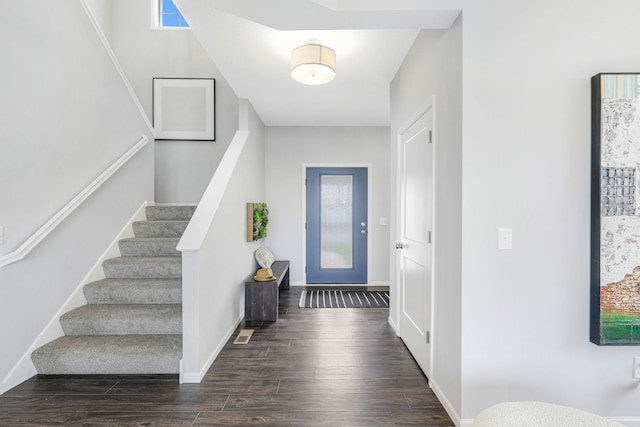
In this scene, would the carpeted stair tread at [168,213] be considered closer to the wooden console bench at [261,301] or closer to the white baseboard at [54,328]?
the white baseboard at [54,328]

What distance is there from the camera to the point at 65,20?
2.70 m

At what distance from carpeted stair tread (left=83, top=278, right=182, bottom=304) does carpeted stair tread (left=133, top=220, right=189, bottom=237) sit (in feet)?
2.76

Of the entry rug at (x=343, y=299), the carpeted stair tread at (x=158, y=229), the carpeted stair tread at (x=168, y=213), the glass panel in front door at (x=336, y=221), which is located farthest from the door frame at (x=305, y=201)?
the carpeted stair tread at (x=158, y=229)

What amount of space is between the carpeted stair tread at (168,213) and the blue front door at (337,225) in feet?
6.38

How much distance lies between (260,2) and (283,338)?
2748 millimetres

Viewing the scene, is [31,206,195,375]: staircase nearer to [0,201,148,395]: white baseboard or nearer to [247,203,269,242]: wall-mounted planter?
[0,201,148,395]: white baseboard

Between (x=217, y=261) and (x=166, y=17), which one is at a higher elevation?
(x=166, y=17)

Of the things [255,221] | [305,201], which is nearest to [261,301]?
[255,221]

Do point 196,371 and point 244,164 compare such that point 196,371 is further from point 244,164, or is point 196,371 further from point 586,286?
point 586,286

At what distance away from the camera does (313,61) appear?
8.04 feet

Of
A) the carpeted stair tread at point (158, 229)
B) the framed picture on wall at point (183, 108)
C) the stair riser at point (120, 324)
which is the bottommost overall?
the stair riser at point (120, 324)

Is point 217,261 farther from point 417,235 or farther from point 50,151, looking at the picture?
point 417,235

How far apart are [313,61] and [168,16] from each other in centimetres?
384

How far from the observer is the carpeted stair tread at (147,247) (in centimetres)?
327
